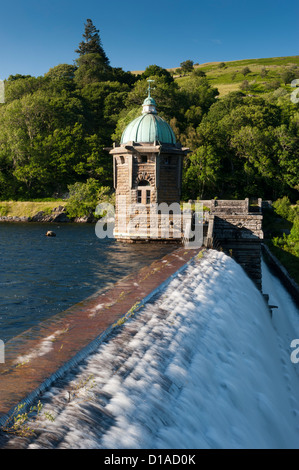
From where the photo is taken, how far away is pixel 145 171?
965 inches

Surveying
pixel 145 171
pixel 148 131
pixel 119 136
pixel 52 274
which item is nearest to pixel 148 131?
pixel 148 131

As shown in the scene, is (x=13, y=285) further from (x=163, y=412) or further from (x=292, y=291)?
(x=292, y=291)

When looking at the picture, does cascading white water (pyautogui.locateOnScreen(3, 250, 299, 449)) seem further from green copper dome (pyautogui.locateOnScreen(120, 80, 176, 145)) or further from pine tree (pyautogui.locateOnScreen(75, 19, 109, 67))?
→ pine tree (pyautogui.locateOnScreen(75, 19, 109, 67))

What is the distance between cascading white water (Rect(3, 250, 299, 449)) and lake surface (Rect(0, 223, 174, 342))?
328cm

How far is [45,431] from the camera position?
3.48 meters

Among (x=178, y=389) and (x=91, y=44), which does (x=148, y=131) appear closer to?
(x=178, y=389)

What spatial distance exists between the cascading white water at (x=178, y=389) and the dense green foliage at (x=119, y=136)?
46.5 metres

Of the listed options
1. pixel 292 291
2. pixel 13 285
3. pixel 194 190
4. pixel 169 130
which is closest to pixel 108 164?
pixel 194 190

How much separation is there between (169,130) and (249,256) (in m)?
11.6

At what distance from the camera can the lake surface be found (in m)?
9.48

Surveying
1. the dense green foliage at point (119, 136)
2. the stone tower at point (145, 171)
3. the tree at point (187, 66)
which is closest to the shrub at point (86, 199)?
the dense green foliage at point (119, 136)

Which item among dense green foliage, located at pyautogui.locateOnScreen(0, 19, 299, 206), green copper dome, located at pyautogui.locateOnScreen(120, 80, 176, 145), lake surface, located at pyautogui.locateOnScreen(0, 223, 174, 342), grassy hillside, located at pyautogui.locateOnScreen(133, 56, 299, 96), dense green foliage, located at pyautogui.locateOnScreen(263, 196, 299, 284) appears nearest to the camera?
lake surface, located at pyautogui.locateOnScreen(0, 223, 174, 342)

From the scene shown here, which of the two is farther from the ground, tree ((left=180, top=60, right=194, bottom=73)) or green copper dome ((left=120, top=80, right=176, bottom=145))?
tree ((left=180, top=60, right=194, bottom=73))

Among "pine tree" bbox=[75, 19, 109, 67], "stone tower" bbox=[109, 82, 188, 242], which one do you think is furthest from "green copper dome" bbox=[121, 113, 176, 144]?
"pine tree" bbox=[75, 19, 109, 67]
